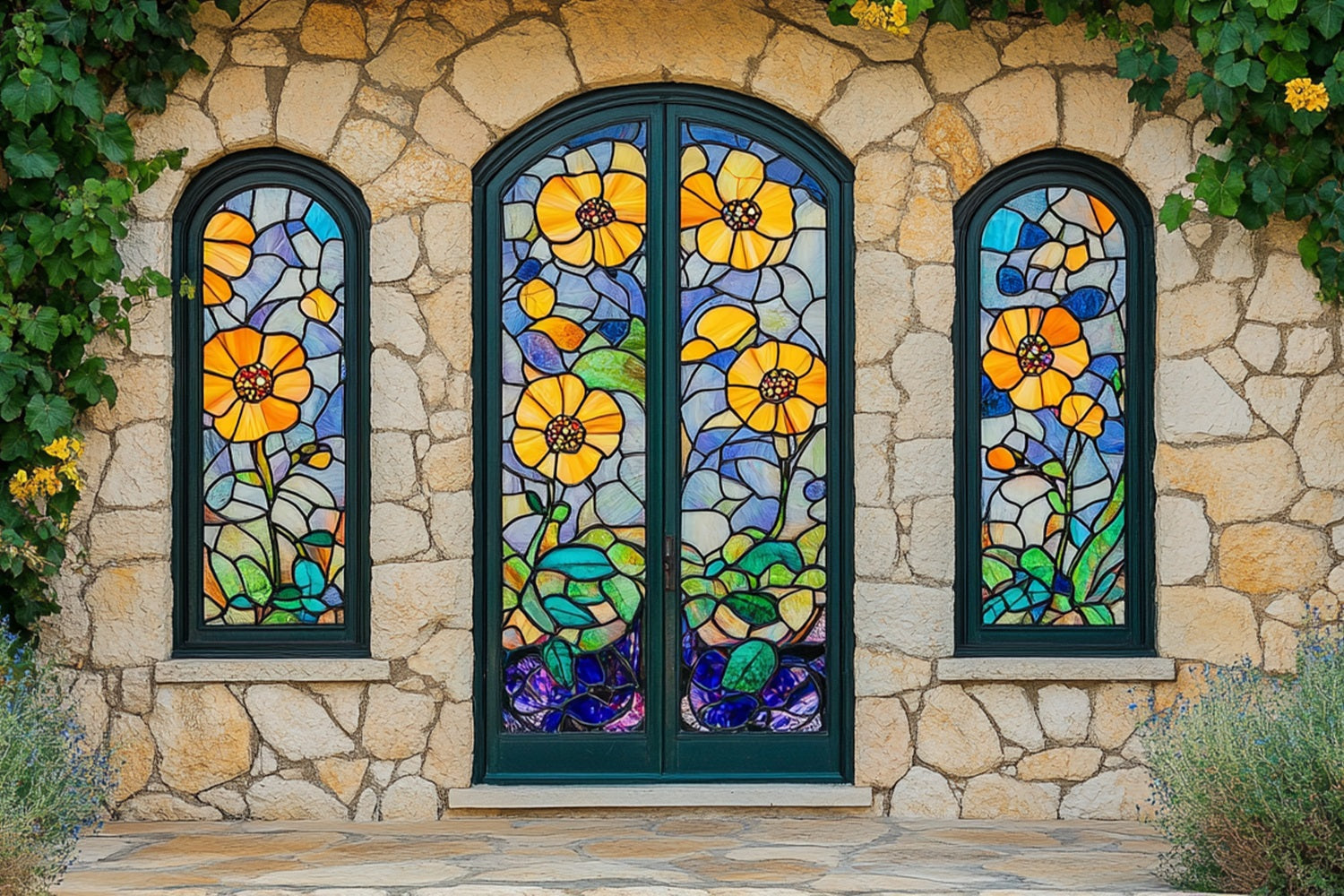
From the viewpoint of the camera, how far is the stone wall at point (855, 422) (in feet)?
20.3

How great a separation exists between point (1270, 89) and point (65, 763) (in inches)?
198

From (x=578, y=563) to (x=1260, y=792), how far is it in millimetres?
2775

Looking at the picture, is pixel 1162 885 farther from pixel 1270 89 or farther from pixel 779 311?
pixel 1270 89

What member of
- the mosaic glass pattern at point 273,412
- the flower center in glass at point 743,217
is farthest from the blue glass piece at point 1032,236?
the mosaic glass pattern at point 273,412

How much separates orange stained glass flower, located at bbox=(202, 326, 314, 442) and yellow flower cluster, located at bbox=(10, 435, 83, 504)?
0.59 m

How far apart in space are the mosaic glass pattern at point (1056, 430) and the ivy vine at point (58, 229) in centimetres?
341

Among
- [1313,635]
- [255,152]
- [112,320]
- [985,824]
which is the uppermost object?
[255,152]

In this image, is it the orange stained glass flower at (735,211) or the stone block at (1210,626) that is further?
the orange stained glass flower at (735,211)

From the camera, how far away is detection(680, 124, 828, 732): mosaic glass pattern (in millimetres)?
6316

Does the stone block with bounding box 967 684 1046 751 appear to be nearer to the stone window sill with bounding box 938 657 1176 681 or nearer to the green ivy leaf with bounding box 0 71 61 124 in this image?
the stone window sill with bounding box 938 657 1176 681

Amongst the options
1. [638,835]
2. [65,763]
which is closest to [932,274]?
[638,835]

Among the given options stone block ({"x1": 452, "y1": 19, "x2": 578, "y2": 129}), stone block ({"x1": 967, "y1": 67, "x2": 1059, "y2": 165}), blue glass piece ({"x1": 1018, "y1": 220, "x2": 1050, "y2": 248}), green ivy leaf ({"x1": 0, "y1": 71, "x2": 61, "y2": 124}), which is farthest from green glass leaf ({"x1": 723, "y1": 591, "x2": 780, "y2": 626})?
green ivy leaf ({"x1": 0, "y1": 71, "x2": 61, "y2": 124})

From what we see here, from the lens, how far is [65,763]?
5.15 metres

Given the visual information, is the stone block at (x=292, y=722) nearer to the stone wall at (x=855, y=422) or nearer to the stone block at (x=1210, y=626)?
the stone wall at (x=855, y=422)
